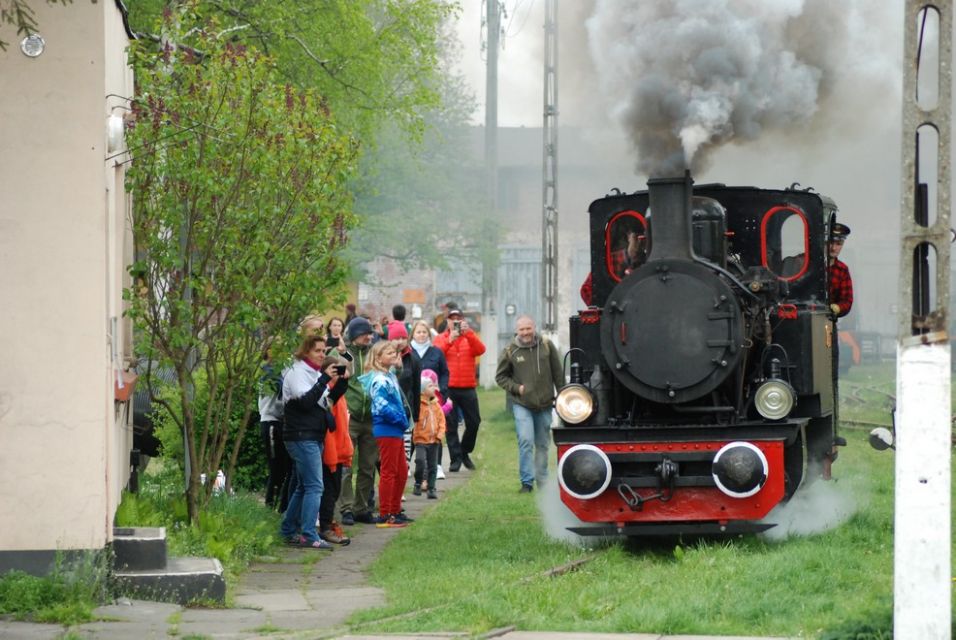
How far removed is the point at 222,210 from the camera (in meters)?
10.4

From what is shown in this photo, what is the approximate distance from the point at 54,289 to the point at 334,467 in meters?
4.28

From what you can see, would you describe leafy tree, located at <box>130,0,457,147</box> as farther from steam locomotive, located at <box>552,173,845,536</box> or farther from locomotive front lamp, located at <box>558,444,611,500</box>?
locomotive front lamp, located at <box>558,444,611,500</box>

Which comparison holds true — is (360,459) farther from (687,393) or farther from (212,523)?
(687,393)

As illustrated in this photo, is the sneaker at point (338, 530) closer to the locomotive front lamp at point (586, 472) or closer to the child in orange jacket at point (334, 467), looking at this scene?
the child in orange jacket at point (334, 467)

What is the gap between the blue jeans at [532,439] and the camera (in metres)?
14.8

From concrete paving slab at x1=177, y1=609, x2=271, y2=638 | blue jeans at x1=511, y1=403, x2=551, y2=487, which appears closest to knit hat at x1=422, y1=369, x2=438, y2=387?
blue jeans at x1=511, y1=403, x2=551, y2=487

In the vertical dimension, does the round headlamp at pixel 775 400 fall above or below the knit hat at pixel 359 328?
below

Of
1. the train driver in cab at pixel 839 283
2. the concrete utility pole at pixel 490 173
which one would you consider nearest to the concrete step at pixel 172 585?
the train driver in cab at pixel 839 283

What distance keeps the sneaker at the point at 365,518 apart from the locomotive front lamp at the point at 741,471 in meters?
4.18

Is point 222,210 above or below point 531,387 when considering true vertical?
above

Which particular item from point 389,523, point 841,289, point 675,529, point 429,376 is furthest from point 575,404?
point 429,376

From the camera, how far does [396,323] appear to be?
1595 centimetres

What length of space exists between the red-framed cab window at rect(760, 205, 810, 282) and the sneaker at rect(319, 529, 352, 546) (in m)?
4.02

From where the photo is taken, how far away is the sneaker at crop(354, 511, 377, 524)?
13.2 metres
